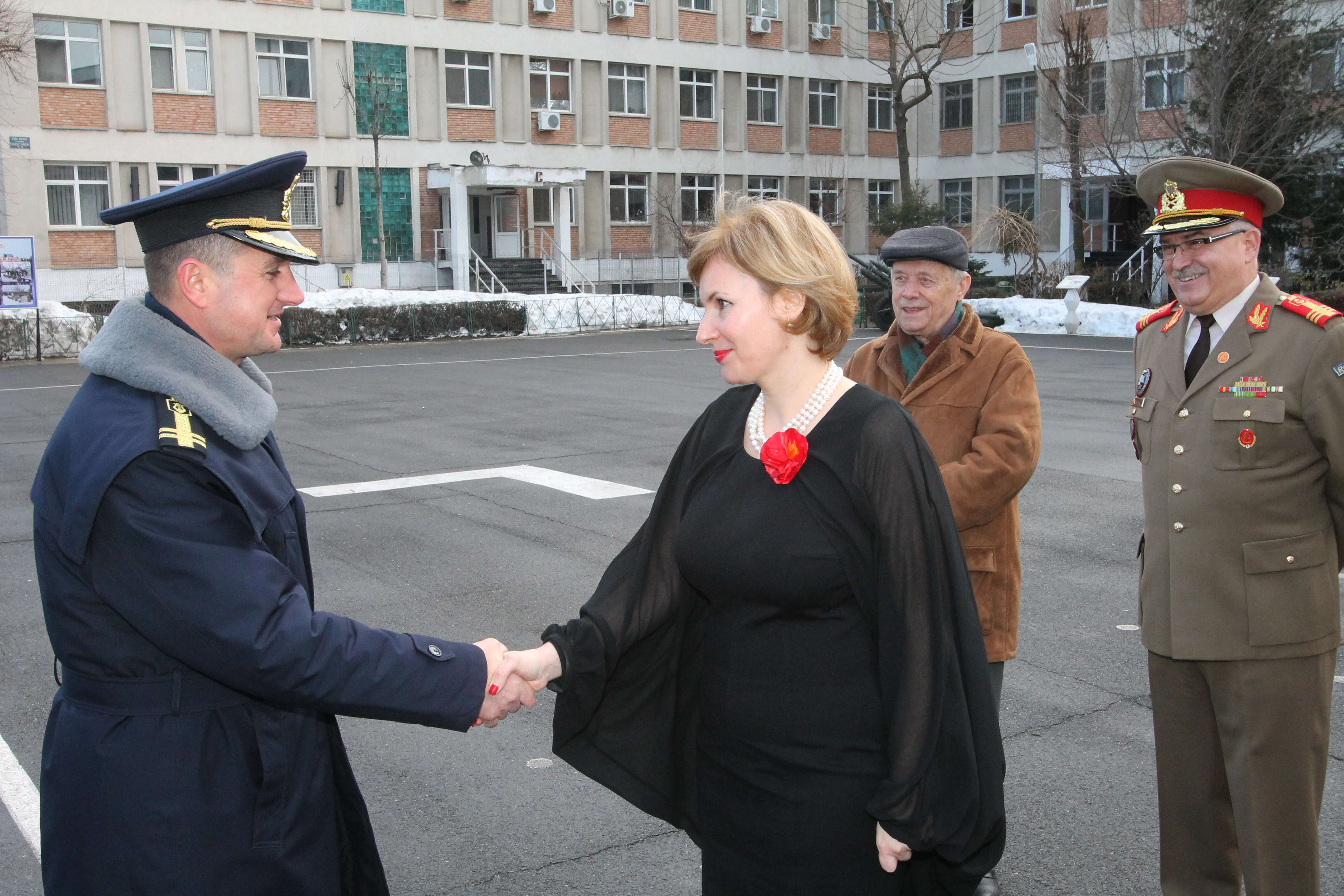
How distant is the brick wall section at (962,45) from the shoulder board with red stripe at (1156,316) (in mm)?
50043

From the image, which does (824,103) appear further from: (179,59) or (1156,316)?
(1156,316)

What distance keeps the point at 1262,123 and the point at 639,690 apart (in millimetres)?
31720

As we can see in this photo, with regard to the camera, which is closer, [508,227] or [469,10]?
[469,10]

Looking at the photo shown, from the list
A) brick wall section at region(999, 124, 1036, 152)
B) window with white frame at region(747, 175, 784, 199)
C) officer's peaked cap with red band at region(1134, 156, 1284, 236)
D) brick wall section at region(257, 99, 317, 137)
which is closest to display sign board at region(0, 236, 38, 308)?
brick wall section at region(257, 99, 317, 137)

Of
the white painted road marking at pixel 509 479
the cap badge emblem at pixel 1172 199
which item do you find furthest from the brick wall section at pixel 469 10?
the cap badge emblem at pixel 1172 199

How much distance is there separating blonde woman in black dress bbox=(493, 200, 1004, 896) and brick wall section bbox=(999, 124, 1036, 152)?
49847 millimetres

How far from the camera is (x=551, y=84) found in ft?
148

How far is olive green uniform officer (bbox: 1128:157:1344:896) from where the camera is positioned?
11.1 feet

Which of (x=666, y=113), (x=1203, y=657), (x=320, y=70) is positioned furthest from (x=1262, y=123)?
(x=1203, y=657)

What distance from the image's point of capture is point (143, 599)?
2.34m

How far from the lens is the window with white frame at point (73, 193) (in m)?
36.4

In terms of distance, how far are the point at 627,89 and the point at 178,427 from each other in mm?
46523

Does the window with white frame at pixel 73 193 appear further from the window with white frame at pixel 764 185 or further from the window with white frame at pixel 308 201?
the window with white frame at pixel 764 185

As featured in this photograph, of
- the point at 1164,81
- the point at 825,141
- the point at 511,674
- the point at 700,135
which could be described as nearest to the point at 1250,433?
the point at 511,674
